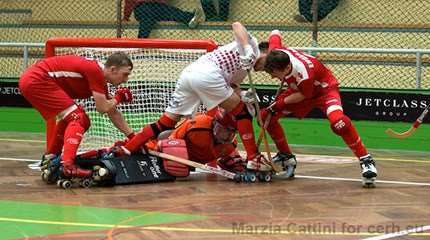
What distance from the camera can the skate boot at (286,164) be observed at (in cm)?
909

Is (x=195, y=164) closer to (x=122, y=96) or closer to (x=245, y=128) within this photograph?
(x=245, y=128)

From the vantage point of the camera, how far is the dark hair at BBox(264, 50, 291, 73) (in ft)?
27.5

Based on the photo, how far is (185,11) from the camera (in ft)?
47.9

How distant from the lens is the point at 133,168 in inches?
342

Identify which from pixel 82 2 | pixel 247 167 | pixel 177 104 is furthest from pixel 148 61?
pixel 82 2

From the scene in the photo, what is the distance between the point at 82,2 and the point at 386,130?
20.6 feet

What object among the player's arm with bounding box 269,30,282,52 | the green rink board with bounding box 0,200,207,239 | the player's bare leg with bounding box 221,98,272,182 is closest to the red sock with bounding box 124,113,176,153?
the player's bare leg with bounding box 221,98,272,182

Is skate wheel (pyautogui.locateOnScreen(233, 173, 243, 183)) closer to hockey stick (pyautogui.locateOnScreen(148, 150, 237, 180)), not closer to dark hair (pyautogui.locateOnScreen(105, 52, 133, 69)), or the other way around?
hockey stick (pyautogui.locateOnScreen(148, 150, 237, 180))

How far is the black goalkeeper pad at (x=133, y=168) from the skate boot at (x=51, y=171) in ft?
0.67

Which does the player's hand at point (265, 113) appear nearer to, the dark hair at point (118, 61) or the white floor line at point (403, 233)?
the dark hair at point (118, 61)

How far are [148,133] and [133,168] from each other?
408mm

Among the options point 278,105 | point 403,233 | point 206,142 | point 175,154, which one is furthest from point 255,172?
point 403,233

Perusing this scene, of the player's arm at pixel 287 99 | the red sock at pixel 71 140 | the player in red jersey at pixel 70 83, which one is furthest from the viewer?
the player's arm at pixel 287 99

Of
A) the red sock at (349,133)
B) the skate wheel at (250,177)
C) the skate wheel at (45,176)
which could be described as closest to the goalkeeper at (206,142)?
the skate wheel at (250,177)
